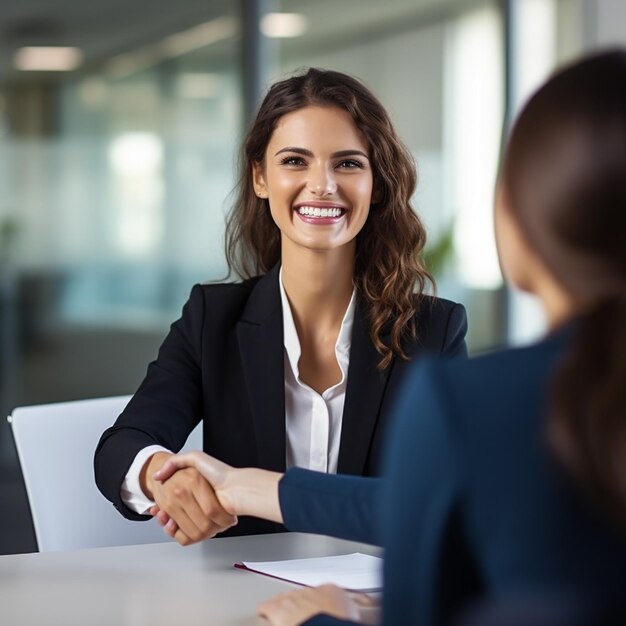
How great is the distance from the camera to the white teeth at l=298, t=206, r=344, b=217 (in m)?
2.27

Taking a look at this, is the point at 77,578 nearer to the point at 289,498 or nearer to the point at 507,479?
the point at 289,498

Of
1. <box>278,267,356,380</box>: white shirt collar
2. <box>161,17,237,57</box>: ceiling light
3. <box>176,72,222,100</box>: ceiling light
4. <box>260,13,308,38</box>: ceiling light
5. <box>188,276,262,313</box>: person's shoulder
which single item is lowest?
<box>278,267,356,380</box>: white shirt collar

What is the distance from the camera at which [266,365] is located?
2264 millimetres

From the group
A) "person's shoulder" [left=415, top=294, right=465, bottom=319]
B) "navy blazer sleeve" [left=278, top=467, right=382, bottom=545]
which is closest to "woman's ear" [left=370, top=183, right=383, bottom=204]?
"person's shoulder" [left=415, top=294, right=465, bottom=319]

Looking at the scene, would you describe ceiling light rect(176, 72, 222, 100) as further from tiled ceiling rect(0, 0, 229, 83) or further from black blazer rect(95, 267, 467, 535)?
black blazer rect(95, 267, 467, 535)

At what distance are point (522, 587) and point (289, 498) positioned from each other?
0.71 metres

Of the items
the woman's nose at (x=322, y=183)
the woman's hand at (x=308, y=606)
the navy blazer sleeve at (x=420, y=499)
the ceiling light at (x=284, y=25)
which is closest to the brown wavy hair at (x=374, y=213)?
the woman's nose at (x=322, y=183)

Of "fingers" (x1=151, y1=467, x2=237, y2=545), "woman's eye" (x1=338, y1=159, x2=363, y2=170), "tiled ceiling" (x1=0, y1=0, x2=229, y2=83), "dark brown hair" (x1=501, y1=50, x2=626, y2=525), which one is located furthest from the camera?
"tiled ceiling" (x1=0, y1=0, x2=229, y2=83)

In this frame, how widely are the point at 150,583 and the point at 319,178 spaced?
0.98 m

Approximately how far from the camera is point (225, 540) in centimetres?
191

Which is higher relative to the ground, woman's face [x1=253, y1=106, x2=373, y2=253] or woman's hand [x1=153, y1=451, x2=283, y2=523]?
woman's face [x1=253, y1=106, x2=373, y2=253]

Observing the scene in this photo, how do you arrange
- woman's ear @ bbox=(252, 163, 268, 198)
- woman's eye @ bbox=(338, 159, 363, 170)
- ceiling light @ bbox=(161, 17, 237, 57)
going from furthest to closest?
1. ceiling light @ bbox=(161, 17, 237, 57)
2. woman's ear @ bbox=(252, 163, 268, 198)
3. woman's eye @ bbox=(338, 159, 363, 170)

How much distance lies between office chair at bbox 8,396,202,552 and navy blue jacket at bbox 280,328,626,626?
1.32 metres

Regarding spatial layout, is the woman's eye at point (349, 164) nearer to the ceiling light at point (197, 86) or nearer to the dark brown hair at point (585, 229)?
the dark brown hair at point (585, 229)
